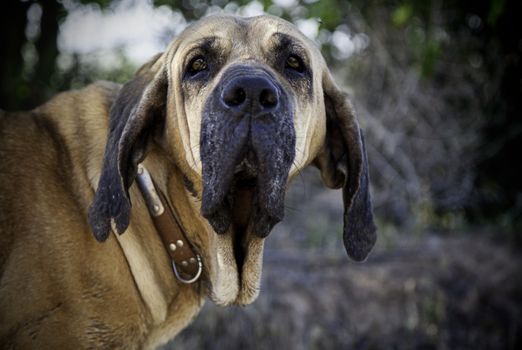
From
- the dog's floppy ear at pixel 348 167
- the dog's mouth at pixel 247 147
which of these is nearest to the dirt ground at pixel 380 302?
the dog's floppy ear at pixel 348 167

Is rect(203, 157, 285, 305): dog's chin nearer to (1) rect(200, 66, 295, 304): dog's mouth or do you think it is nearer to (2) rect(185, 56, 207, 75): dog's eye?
(1) rect(200, 66, 295, 304): dog's mouth

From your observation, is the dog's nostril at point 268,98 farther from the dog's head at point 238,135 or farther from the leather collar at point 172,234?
the leather collar at point 172,234

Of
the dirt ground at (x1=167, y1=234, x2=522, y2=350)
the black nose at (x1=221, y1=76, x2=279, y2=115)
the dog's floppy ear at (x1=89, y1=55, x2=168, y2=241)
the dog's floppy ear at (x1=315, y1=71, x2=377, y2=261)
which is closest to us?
the black nose at (x1=221, y1=76, x2=279, y2=115)

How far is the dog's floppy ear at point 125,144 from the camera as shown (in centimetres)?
250

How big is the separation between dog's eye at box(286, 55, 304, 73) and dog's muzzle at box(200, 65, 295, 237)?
387 mm

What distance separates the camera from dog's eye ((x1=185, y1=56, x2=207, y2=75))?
275cm

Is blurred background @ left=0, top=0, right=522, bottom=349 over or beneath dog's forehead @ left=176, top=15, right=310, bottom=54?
beneath

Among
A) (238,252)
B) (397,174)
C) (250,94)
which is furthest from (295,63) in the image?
(397,174)

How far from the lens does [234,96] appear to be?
2342mm

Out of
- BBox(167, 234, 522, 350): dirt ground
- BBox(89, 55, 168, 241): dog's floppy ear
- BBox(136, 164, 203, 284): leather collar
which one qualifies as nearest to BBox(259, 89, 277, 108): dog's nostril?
BBox(89, 55, 168, 241): dog's floppy ear

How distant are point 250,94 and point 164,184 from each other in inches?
30.6

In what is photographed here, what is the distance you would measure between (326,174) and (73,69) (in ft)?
12.1

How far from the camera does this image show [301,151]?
281 cm

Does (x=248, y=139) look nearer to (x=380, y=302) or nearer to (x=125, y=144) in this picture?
(x=125, y=144)
